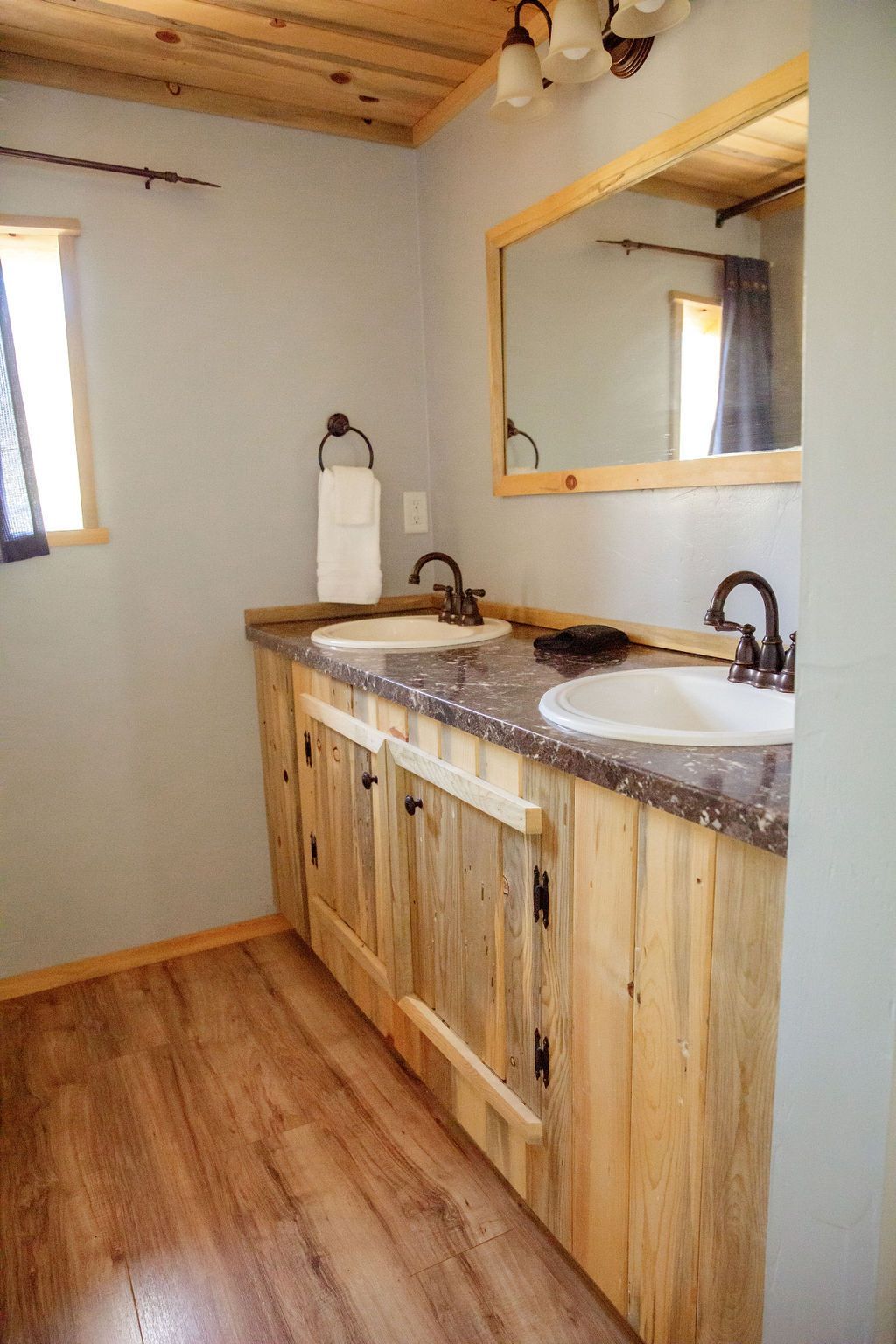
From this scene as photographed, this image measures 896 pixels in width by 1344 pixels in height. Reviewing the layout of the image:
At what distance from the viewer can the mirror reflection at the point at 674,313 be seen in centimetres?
139

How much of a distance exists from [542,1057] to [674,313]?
51.5 inches

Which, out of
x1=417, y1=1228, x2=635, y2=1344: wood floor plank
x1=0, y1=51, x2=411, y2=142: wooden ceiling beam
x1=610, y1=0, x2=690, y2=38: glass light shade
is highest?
x1=0, y1=51, x2=411, y2=142: wooden ceiling beam

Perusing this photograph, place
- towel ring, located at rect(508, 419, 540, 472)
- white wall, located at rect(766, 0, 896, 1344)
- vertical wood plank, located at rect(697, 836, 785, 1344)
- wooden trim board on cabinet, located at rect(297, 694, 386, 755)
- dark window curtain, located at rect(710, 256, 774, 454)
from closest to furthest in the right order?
white wall, located at rect(766, 0, 896, 1344) → vertical wood plank, located at rect(697, 836, 785, 1344) → dark window curtain, located at rect(710, 256, 774, 454) → wooden trim board on cabinet, located at rect(297, 694, 386, 755) → towel ring, located at rect(508, 419, 540, 472)

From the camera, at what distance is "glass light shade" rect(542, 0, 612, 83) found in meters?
1.48

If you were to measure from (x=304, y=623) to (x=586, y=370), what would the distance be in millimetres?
1046

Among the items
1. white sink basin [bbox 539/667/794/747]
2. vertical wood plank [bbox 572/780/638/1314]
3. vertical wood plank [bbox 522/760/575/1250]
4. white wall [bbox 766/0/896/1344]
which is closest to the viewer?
white wall [bbox 766/0/896/1344]

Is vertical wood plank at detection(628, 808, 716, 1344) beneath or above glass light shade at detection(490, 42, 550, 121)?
beneath

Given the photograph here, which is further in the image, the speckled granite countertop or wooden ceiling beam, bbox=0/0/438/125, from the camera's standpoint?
wooden ceiling beam, bbox=0/0/438/125

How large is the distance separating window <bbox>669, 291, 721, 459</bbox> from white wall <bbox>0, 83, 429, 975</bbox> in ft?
3.68

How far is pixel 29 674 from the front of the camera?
2176 millimetres

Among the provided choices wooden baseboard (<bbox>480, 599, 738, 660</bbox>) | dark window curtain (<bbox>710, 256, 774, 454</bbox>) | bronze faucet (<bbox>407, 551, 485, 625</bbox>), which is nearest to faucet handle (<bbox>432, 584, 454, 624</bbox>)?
bronze faucet (<bbox>407, 551, 485, 625</bbox>)

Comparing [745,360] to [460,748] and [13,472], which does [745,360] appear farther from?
[13,472]

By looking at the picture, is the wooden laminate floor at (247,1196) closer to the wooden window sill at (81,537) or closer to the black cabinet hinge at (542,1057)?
the black cabinet hinge at (542,1057)

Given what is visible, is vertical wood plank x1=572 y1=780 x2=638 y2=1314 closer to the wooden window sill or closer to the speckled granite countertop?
the speckled granite countertop
